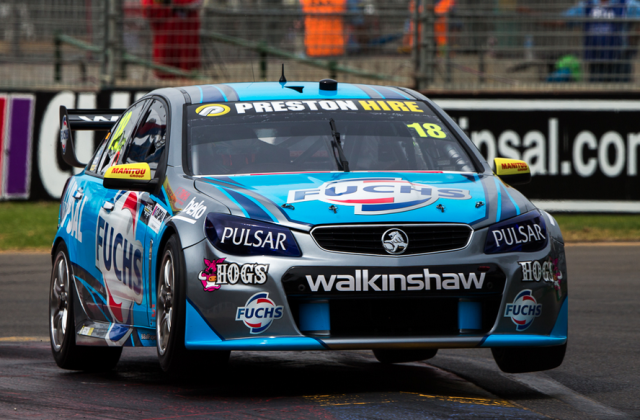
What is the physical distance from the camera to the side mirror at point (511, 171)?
6.27 meters

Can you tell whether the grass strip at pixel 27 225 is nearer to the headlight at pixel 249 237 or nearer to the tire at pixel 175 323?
the tire at pixel 175 323

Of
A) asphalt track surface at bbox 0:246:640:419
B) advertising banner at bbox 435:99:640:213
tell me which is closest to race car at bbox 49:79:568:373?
asphalt track surface at bbox 0:246:640:419

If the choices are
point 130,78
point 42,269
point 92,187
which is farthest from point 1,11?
→ point 92,187

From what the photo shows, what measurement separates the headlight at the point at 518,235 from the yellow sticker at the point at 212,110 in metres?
1.84

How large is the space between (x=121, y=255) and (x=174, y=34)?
35.7 ft

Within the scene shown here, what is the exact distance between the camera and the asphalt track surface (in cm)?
515

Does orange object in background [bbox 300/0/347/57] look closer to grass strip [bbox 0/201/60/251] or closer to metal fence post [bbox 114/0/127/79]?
metal fence post [bbox 114/0/127/79]

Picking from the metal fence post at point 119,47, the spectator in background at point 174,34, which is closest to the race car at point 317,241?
the spectator in background at point 174,34

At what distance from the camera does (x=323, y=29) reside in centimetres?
1645

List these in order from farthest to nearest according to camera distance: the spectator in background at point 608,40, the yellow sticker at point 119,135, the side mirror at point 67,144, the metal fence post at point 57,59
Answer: the metal fence post at point 57,59
the spectator in background at point 608,40
the side mirror at point 67,144
the yellow sticker at point 119,135

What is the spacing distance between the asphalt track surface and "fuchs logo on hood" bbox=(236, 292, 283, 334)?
0.37 m

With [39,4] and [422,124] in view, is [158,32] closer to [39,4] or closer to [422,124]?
[39,4]

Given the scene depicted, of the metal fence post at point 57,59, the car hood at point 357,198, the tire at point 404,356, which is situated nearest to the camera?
the car hood at point 357,198

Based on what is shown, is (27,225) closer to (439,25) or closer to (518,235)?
(439,25)
